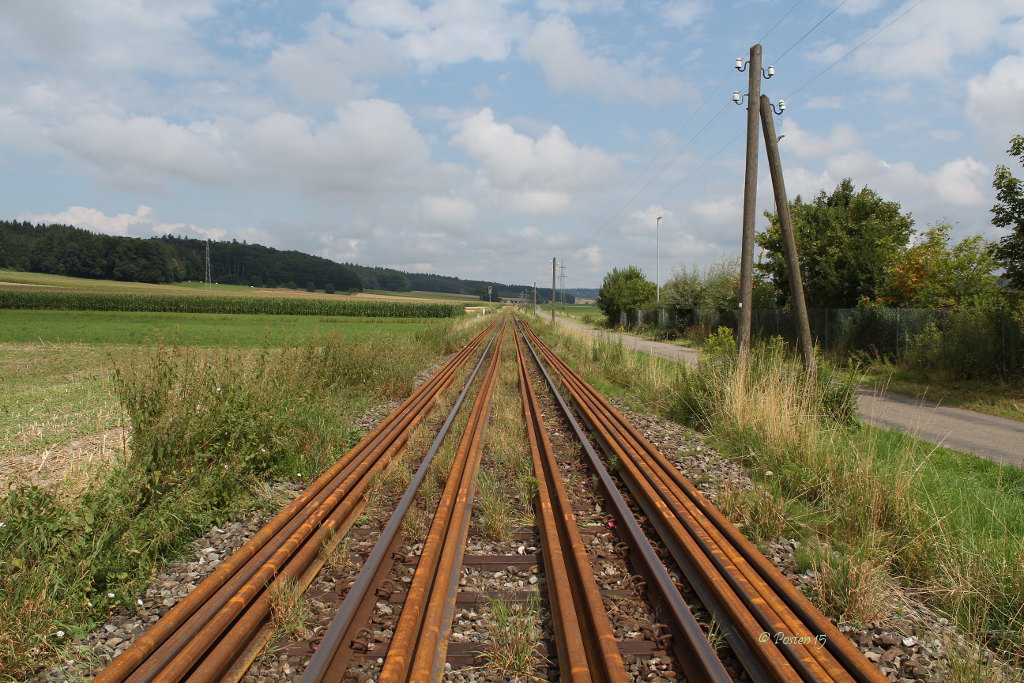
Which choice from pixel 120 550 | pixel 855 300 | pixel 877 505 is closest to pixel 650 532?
pixel 877 505

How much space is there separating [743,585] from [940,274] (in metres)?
21.3

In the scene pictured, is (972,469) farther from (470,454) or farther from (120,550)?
(120,550)

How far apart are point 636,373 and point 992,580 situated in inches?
467

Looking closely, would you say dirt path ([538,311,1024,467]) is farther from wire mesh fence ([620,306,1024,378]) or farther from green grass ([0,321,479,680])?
green grass ([0,321,479,680])

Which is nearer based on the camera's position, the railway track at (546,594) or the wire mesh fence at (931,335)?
the railway track at (546,594)

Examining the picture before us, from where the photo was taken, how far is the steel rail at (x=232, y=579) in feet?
9.59

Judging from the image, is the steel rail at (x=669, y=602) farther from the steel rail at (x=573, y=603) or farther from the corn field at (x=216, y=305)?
the corn field at (x=216, y=305)

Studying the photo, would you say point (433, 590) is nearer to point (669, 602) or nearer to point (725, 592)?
point (669, 602)

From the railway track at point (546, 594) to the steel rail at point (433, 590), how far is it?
0.01m

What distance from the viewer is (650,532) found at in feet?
16.4

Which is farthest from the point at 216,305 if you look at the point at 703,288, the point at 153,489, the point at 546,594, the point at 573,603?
the point at 573,603

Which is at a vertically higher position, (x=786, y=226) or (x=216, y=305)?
(x=786, y=226)

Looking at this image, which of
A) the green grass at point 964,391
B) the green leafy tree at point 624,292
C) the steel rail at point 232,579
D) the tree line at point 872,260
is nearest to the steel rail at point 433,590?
the steel rail at point 232,579

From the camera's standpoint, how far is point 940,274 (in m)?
19.9
